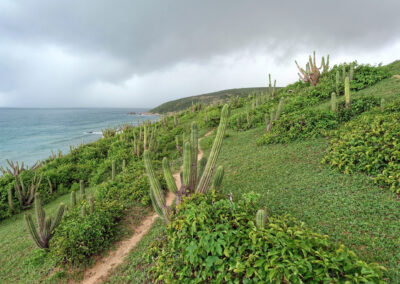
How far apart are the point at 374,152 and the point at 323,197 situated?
239 cm

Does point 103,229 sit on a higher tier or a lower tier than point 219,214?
lower

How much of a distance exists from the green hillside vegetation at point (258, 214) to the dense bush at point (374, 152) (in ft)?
0.12

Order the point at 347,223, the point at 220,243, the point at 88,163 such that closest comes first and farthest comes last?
the point at 220,243 < the point at 347,223 < the point at 88,163

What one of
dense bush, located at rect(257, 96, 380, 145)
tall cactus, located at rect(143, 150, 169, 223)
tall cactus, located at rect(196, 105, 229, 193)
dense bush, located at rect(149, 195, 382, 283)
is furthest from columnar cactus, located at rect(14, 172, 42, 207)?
dense bush, located at rect(257, 96, 380, 145)

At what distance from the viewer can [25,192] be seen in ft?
40.2

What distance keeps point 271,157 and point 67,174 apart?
14662mm

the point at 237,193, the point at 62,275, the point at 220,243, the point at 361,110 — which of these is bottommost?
the point at 62,275

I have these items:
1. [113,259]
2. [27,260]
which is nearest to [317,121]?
[113,259]

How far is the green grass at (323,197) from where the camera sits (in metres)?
3.87

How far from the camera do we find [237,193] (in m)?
7.02

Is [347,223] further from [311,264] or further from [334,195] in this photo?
[311,264]

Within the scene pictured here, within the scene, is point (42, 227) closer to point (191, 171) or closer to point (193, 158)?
point (191, 171)

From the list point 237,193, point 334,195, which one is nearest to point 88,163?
point 237,193

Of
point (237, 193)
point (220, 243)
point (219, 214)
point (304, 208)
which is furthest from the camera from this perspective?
point (237, 193)
